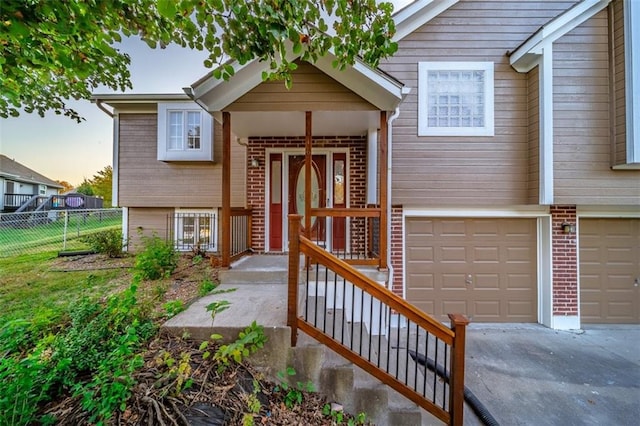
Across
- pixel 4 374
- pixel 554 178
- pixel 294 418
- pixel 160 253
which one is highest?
pixel 554 178

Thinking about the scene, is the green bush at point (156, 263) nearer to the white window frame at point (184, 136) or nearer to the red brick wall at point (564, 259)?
the white window frame at point (184, 136)

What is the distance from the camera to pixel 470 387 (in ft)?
11.5

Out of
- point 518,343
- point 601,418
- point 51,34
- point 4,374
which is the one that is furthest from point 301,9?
point 518,343

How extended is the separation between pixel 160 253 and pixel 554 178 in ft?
26.4

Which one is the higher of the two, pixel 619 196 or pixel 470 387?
pixel 619 196

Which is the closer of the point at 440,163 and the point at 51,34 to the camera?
the point at 51,34

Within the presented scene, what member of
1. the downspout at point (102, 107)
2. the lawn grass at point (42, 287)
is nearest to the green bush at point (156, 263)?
the lawn grass at point (42, 287)

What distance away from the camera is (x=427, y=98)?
17.9ft

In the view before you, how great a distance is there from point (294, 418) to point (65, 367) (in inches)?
75.3

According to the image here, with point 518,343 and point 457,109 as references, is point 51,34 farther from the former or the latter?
point 518,343

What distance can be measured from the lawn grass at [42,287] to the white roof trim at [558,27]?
339 inches

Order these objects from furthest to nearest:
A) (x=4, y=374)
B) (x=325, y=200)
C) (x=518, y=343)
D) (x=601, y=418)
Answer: (x=325, y=200) → (x=518, y=343) → (x=601, y=418) → (x=4, y=374)

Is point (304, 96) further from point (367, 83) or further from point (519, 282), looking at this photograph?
point (519, 282)

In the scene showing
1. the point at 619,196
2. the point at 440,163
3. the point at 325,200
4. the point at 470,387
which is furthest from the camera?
the point at 325,200
